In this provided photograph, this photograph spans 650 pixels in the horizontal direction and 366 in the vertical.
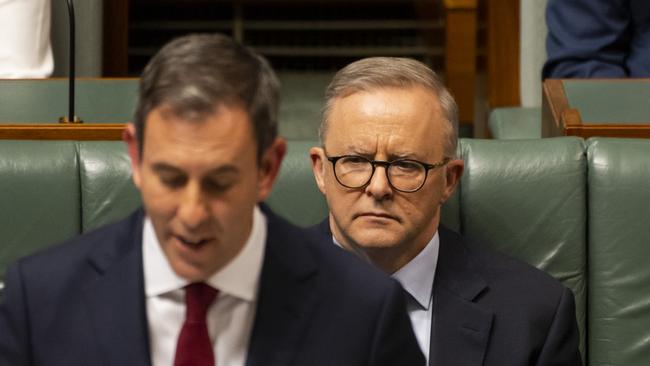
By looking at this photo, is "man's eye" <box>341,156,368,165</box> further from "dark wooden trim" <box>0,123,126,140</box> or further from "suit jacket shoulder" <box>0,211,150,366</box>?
"suit jacket shoulder" <box>0,211,150,366</box>

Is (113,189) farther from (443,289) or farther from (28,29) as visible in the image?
(28,29)

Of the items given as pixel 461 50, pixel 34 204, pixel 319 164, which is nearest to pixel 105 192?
pixel 34 204

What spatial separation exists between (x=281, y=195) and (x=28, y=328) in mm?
857

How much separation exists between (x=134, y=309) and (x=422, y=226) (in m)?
0.75

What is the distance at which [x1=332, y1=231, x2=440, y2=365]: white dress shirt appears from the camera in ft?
6.11

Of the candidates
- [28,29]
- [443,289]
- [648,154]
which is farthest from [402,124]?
[28,29]

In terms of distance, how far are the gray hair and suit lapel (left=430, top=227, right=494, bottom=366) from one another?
0.17m

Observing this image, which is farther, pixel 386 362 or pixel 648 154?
pixel 648 154

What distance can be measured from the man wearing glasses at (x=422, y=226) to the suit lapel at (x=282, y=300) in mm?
565

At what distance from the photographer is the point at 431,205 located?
1.84m

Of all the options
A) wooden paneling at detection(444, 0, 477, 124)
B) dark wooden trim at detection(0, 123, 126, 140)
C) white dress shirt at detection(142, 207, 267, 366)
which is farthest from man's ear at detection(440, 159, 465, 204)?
wooden paneling at detection(444, 0, 477, 124)

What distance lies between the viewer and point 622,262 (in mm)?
2008

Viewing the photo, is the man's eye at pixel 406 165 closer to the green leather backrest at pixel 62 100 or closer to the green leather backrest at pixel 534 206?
the green leather backrest at pixel 534 206

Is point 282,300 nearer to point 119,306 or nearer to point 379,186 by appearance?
point 119,306
